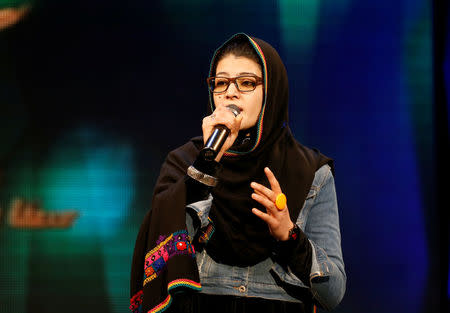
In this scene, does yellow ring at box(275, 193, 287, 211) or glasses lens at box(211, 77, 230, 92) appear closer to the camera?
yellow ring at box(275, 193, 287, 211)

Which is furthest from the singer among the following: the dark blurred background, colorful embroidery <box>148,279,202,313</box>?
the dark blurred background

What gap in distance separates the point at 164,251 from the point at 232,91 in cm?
48

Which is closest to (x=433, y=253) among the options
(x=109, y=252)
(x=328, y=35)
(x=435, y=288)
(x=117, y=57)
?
(x=435, y=288)

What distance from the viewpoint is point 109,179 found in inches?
82.0

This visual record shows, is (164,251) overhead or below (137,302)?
overhead

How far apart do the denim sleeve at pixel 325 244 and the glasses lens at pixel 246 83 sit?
340mm

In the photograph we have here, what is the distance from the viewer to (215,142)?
1007 millimetres

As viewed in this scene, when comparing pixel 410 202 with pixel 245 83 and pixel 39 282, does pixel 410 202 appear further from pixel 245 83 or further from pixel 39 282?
pixel 39 282

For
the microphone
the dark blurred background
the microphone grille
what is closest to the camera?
the microphone

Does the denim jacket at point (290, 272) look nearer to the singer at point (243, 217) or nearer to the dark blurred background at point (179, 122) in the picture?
the singer at point (243, 217)

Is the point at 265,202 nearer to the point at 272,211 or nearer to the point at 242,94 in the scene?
the point at 272,211

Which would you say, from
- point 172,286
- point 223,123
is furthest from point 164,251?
point 223,123

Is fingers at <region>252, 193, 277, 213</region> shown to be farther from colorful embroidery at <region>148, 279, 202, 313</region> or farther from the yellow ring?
colorful embroidery at <region>148, 279, 202, 313</region>

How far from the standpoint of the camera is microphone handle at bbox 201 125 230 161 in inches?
39.3
